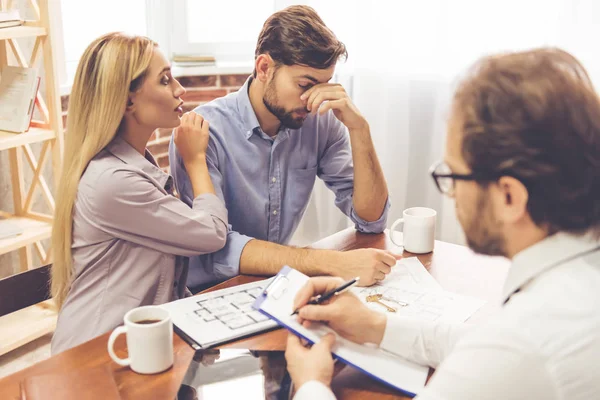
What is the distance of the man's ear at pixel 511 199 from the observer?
0.76m

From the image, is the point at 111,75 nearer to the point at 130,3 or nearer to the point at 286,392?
the point at 286,392

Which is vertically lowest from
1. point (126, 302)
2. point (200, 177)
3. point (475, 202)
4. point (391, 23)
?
point (126, 302)

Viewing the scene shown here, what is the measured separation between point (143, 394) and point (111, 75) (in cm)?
70

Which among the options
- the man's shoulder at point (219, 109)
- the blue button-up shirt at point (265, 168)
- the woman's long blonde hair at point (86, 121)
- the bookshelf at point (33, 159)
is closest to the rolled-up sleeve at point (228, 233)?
the blue button-up shirt at point (265, 168)

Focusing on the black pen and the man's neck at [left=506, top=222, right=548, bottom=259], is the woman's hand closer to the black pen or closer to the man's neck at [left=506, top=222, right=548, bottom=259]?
the black pen

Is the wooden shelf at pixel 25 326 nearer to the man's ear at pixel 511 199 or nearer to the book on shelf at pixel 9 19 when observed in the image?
the book on shelf at pixel 9 19

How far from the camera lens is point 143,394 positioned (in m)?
0.93

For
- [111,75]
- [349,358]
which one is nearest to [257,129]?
[111,75]

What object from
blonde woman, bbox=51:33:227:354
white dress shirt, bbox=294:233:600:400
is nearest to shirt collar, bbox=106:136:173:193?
blonde woman, bbox=51:33:227:354

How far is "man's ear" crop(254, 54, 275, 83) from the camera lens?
166cm

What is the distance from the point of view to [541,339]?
693 millimetres

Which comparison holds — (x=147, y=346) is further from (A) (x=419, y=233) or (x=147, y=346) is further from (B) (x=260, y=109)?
(B) (x=260, y=109)

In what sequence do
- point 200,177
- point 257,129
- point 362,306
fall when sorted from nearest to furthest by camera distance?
point 362,306 < point 200,177 < point 257,129

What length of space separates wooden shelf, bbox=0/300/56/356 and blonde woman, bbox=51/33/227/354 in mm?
1064
